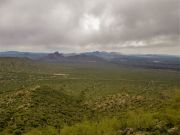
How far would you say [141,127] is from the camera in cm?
10269

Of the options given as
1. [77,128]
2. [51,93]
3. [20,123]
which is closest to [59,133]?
[77,128]

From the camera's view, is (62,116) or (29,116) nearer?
(29,116)

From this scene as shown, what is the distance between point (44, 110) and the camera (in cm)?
15650

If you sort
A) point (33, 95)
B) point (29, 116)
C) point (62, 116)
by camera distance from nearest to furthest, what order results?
point (29, 116), point (62, 116), point (33, 95)

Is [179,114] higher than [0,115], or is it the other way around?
[179,114]

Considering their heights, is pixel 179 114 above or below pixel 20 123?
above

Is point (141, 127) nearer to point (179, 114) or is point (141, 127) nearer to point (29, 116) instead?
point (179, 114)

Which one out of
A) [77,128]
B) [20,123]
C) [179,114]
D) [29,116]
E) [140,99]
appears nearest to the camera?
[179,114]

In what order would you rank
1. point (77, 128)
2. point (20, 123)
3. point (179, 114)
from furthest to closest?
point (20, 123)
point (77, 128)
point (179, 114)

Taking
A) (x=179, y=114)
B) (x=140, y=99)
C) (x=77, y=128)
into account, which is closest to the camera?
(x=179, y=114)

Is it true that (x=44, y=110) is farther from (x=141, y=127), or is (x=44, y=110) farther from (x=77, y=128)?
(x=141, y=127)

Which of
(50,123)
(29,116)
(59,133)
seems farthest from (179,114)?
(29,116)

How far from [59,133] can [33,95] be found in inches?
2727

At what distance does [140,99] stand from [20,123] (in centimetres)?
8850
